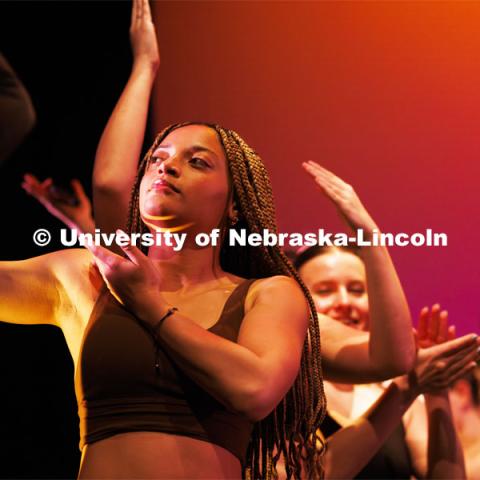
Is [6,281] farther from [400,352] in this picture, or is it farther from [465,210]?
[465,210]

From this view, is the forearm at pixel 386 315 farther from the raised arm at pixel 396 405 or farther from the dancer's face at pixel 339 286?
the dancer's face at pixel 339 286

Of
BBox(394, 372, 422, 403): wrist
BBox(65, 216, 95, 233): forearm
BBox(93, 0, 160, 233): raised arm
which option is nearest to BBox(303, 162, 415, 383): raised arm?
BBox(394, 372, 422, 403): wrist

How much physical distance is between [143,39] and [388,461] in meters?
1.41

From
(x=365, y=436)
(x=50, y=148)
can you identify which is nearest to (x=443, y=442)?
(x=365, y=436)

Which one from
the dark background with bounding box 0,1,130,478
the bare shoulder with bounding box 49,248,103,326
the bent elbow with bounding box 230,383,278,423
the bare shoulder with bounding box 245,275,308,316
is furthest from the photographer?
the dark background with bounding box 0,1,130,478

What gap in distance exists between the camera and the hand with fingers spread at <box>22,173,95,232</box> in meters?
2.74

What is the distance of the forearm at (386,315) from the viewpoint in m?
1.99

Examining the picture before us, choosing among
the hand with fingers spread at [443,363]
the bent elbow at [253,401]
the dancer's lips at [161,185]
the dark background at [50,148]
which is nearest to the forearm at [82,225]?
the dark background at [50,148]

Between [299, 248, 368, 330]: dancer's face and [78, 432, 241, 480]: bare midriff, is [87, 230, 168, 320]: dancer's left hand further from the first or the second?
[299, 248, 368, 330]: dancer's face

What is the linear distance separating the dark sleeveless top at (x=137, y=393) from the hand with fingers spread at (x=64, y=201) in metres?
1.17

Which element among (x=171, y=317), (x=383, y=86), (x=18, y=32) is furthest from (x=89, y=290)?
(x=18, y=32)

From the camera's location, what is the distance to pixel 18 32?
300 cm

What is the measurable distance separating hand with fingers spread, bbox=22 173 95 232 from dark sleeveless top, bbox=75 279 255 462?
1.17m

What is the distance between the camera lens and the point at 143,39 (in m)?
2.17
